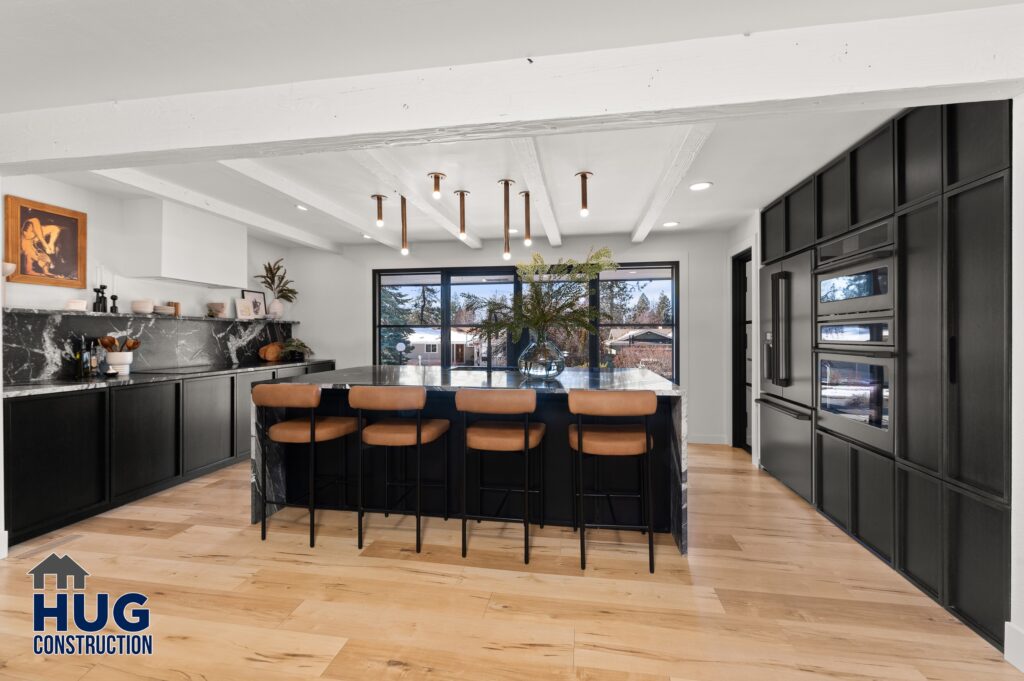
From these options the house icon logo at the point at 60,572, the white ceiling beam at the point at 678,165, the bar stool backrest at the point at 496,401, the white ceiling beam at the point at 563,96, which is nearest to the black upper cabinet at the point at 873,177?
the white ceiling beam at the point at 563,96

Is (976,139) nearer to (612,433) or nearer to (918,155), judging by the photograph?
(918,155)

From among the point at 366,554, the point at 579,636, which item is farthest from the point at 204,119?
the point at 579,636

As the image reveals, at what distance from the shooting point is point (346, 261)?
646 cm

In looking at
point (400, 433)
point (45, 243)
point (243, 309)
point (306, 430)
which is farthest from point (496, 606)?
point (243, 309)

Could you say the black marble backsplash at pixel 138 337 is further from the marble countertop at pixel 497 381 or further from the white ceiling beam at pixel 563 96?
the marble countertop at pixel 497 381

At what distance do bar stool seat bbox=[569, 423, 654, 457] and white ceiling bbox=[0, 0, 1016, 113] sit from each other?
1.91m

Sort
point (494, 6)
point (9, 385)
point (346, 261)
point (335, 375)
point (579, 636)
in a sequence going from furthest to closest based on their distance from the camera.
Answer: point (346, 261), point (335, 375), point (9, 385), point (579, 636), point (494, 6)

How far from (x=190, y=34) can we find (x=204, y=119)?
52 centimetres

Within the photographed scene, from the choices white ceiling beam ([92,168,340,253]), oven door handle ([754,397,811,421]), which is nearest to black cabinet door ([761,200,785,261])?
oven door handle ([754,397,811,421])

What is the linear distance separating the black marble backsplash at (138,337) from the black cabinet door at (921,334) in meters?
5.59

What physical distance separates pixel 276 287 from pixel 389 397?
13.1 ft

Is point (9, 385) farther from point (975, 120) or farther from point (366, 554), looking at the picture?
point (975, 120)

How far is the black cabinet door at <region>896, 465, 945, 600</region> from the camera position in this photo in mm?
2264

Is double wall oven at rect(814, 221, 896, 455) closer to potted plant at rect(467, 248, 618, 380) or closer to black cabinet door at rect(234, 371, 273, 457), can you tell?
potted plant at rect(467, 248, 618, 380)
